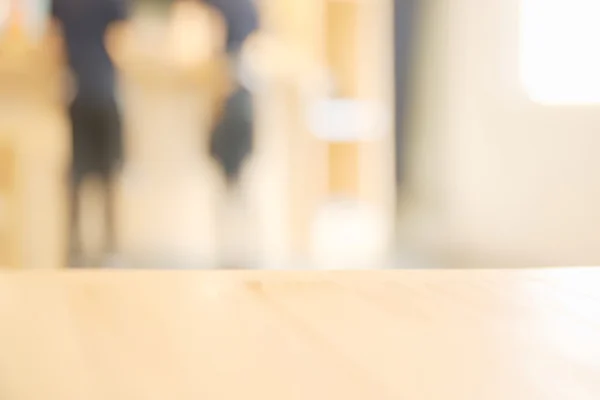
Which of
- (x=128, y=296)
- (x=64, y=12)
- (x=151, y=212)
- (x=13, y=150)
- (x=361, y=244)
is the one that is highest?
(x=64, y=12)

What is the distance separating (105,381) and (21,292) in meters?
0.14

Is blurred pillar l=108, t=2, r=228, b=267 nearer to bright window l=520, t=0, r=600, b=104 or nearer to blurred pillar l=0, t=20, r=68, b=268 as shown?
blurred pillar l=0, t=20, r=68, b=268

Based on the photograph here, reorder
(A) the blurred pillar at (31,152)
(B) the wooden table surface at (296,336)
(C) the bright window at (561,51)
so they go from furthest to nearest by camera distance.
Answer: (C) the bright window at (561,51)
(A) the blurred pillar at (31,152)
(B) the wooden table surface at (296,336)

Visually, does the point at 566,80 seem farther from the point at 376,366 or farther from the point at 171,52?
the point at 376,366

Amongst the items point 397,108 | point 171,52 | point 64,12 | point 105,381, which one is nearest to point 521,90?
point 397,108

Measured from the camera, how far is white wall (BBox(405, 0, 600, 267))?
5.73 feet

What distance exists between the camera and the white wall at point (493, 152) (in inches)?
68.7

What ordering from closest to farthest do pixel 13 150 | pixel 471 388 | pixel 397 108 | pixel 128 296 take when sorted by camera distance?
1. pixel 471 388
2. pixel 128 296
3. pixel 13 150
4. pixel 397 108

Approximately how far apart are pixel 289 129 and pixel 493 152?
0.52m

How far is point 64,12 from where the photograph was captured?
1578 mm

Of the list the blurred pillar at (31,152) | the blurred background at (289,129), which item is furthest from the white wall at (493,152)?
the blurred pillar at (31,152)

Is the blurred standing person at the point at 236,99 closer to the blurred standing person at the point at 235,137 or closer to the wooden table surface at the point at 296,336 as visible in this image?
the blurred standing person at the point at 235,137

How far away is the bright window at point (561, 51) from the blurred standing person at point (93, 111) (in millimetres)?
964

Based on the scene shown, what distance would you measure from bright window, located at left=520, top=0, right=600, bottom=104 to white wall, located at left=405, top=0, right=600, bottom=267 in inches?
1.0
